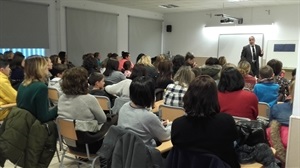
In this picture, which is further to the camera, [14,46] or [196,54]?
[196,54]

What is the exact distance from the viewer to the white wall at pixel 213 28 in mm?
9242

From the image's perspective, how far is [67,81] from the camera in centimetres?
271

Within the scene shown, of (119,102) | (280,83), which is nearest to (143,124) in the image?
(119,102)

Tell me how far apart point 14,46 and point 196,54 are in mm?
6758

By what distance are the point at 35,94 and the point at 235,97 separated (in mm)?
1876

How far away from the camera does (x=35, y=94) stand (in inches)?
103

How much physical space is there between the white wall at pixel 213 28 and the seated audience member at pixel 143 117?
27.4 feet

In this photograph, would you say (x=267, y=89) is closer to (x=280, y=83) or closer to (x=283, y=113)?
(x=280, y=83)

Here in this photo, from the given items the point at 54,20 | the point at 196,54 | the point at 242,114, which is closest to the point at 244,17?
the point at 196,54

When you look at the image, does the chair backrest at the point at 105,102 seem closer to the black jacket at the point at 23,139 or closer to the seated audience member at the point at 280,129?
the black jacket at the point at 23,139

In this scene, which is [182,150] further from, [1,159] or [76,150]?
[1,159]

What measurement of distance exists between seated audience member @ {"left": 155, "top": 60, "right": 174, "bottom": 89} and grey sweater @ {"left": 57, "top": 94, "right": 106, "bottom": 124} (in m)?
1.92

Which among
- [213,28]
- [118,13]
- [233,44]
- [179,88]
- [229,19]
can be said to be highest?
[118,13]

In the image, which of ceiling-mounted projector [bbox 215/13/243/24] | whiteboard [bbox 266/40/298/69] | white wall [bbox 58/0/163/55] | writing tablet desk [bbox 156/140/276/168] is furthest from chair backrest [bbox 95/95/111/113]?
whiteboard [bbox 266/40/298/69]
